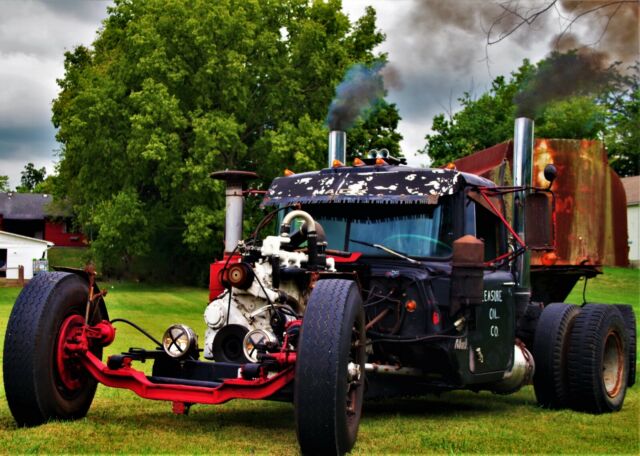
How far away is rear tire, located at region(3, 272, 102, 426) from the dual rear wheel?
438 centimetres

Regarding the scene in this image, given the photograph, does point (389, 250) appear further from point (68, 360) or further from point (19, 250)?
point (19, 250)

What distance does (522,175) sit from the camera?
32.0 ft

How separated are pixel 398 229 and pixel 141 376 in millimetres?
2464

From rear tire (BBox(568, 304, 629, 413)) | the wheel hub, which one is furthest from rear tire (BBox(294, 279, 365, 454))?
the wheel hub

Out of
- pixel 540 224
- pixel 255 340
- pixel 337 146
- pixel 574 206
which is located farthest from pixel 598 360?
pixel 337 146

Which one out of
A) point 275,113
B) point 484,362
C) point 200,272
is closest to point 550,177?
point 484,362

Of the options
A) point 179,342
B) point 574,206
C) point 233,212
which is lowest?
point 179,342

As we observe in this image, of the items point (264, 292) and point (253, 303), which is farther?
point (253, 303)

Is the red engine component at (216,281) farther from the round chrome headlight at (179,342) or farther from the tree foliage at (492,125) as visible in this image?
the tree foliage at (492,125)

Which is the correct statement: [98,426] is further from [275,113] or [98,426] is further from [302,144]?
[275,113]

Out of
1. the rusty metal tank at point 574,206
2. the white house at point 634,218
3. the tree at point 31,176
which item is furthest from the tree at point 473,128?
the tree at point 31,176

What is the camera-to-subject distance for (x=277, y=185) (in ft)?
27.9

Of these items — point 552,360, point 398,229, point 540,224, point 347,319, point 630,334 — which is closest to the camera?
point 347,319

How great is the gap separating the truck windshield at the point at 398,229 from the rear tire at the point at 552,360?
1925 millimetres
